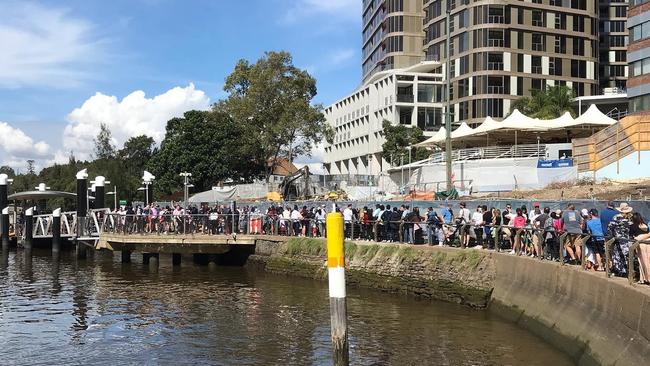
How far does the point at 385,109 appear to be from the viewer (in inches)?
3270

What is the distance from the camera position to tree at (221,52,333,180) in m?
61.2

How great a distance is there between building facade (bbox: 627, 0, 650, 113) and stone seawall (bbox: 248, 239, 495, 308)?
30.2m

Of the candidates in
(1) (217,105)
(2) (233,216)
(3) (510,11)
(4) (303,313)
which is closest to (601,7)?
(3) (510,11)

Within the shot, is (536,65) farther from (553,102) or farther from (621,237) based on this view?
(621,237)

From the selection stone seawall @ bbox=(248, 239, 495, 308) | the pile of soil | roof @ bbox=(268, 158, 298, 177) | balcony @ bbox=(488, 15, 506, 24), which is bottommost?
stone seawall @ bbox=(248, 239, 495, 308)

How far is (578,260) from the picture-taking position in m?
15.3

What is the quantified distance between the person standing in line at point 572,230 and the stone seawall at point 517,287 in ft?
1.51

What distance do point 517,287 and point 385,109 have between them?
219 ft

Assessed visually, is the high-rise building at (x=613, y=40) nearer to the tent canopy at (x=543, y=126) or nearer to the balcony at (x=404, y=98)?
the balcony at (x=404, y=98)

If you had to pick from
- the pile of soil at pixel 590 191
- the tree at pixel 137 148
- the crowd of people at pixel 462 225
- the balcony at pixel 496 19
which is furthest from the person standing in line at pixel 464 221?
the tree at pixel 137 148

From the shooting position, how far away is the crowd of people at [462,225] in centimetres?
1368

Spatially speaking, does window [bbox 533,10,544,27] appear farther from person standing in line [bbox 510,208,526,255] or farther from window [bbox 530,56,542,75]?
person standing in line [bbox 510,208,526,255]

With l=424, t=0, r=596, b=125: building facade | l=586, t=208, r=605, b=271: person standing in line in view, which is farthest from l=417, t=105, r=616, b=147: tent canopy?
l=586, t=208, r=605, b=271: person standing in line

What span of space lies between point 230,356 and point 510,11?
219 feet
